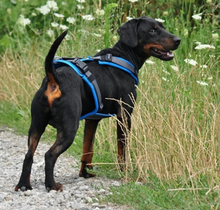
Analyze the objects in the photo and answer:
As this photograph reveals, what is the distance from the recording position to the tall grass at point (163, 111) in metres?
4.99

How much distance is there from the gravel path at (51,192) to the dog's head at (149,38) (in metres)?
1.30

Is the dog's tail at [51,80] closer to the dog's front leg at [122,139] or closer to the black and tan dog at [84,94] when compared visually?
the black and tan dog at [84,94]

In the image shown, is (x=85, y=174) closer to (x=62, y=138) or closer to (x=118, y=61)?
(x=62, y=138)

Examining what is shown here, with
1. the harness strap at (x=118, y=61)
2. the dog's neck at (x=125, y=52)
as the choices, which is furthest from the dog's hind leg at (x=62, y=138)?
the dog's neck at (x=125, y=52)

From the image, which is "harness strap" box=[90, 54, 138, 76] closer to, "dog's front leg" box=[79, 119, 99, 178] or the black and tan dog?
the black and tan dog

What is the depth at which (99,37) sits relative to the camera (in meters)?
7.94

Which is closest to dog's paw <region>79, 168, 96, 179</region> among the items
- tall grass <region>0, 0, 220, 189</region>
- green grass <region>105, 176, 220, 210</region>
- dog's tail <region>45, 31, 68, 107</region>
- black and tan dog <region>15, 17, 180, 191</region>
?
black and tan dog <region>15, 17, 180, 191</region>

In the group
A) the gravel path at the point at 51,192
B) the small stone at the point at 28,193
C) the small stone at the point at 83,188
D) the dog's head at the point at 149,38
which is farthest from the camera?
the dog's head at the point at 149,38

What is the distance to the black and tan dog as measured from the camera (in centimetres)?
474

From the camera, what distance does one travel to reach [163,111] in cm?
577

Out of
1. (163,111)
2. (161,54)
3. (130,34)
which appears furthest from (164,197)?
(130,34)

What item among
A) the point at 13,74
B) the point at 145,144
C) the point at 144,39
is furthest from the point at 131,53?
the point at 13,74

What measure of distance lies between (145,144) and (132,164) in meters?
0.52

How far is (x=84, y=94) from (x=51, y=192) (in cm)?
88
